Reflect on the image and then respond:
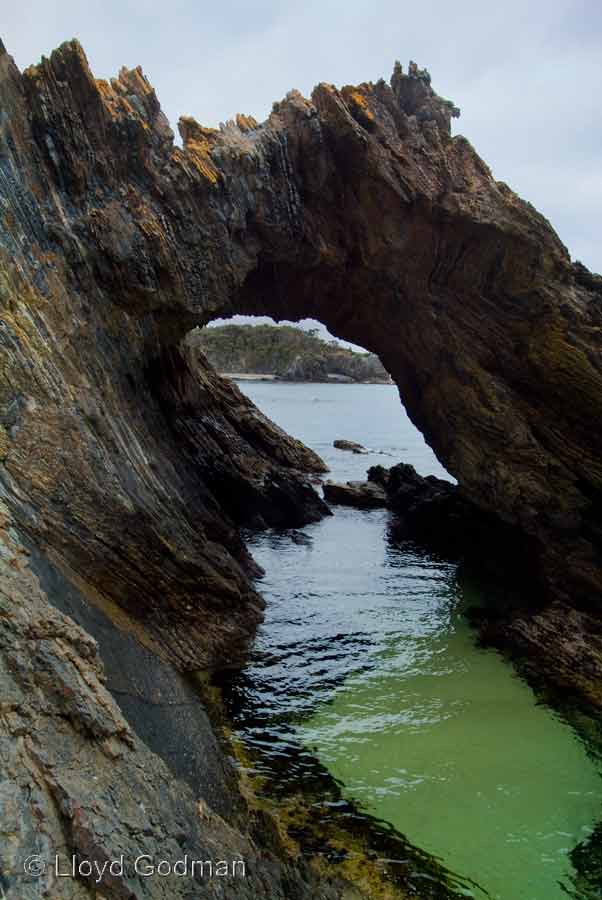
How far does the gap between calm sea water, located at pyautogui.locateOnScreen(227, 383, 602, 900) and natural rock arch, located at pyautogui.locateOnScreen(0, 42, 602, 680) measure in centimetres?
207

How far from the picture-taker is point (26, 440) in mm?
8648

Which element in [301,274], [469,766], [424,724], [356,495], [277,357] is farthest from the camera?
[277,357]

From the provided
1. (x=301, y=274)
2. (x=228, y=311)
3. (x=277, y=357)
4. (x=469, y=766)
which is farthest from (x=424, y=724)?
(x=277, y=357)

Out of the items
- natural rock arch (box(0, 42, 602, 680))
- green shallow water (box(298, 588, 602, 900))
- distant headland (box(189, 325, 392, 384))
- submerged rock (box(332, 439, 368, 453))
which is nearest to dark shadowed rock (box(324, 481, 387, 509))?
natural rock arch (box(0, 42, 602, 680))

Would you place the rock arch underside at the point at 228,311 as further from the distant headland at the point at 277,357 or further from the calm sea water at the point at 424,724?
the distant headland at the point at 277,357

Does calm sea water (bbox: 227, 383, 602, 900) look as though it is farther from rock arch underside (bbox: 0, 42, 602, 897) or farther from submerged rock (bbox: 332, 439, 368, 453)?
submerged rock (bbox: 332, 439, 368, 453)

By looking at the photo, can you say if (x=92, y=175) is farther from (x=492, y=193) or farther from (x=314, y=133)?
(x=492, y=193)

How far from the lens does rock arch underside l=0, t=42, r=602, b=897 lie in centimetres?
948

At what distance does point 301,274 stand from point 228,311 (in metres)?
2.10

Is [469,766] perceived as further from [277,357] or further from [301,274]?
[277,357]

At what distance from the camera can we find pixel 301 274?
16.5 m

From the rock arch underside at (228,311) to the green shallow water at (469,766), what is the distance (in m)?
1.85

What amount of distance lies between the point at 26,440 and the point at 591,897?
8.23 m

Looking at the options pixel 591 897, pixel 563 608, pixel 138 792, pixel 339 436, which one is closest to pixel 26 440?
pixel 138 792
